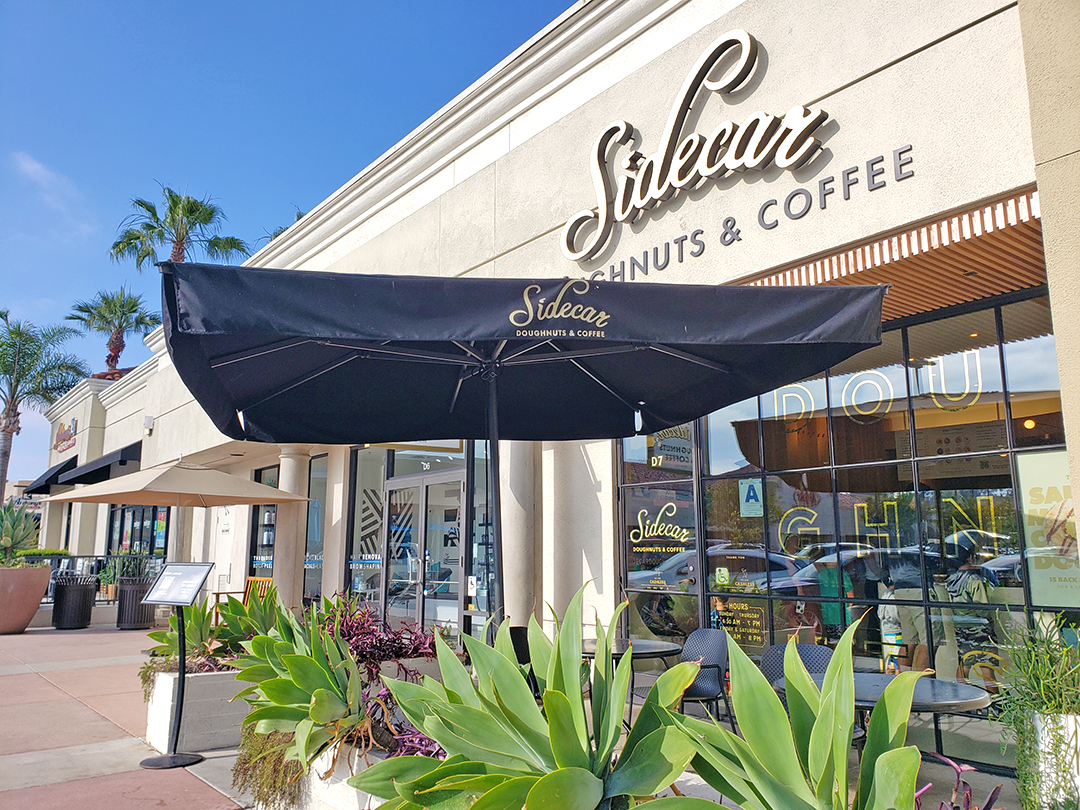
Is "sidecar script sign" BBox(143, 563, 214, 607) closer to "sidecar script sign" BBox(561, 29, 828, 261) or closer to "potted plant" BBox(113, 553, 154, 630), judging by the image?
"sidecar script sign" BBox(561, 29, 828, 261)

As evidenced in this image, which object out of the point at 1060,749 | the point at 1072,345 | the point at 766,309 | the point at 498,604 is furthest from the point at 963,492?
the point at 498,604

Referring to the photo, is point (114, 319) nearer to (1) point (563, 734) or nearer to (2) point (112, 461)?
(2) point (112, 461)

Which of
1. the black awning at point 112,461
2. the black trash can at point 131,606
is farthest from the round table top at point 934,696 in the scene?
the black awning at point 112,461

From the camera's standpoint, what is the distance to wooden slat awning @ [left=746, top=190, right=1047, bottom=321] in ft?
16.8

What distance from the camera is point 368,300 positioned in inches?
137

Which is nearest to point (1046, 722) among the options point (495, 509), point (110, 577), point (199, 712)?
point (495, 509)

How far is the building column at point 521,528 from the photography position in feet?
27.9

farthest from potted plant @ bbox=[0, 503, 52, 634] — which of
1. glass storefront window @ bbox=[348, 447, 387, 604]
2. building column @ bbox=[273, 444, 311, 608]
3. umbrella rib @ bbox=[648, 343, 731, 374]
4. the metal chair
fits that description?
umbrella rib @ bbox=[648, 343, 731, 374]

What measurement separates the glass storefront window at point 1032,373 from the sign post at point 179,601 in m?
5.98

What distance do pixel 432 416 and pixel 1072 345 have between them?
160 inches

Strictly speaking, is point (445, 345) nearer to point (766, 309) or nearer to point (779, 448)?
point (766, 309)

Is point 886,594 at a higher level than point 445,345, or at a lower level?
lower

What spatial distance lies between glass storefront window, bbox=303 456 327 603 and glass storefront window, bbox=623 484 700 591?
29.5 ft

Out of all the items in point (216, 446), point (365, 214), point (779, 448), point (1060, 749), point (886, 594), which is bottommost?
point (1060, 749)
